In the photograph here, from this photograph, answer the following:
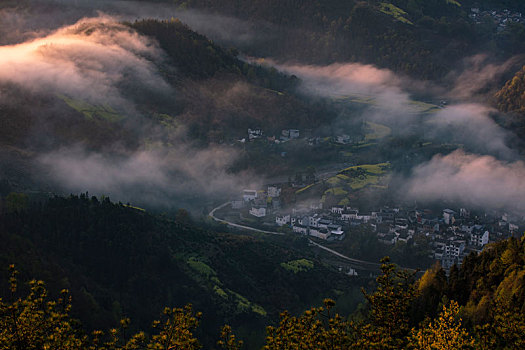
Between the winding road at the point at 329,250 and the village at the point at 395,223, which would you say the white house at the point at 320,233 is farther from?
the winding road at the point at 329,250

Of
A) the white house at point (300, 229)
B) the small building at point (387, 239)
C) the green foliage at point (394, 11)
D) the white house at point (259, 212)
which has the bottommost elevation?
the white house at point (259, 212)

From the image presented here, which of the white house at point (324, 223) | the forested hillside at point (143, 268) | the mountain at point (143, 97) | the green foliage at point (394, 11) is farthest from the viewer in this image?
the green foliage at point (394, 11)

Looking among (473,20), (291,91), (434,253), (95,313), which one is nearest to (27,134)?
(95,313)

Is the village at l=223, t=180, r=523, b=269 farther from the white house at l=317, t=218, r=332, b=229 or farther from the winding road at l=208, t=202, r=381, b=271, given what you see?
the winding road at l=208, t=202, r=381, b=271

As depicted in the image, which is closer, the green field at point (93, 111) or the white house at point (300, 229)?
the white house at point (300, 229)

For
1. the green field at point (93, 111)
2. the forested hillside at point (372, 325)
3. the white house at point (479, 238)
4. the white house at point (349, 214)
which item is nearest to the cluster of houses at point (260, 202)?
the white house at point (349, 214)

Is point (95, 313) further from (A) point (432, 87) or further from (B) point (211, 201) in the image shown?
(A) point (432, 87)

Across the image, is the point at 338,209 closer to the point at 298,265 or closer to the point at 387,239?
the point at 387,239
